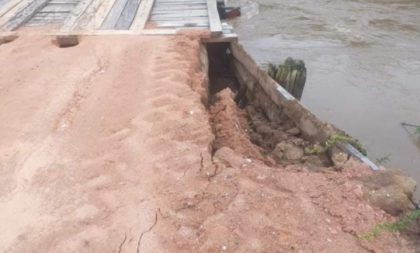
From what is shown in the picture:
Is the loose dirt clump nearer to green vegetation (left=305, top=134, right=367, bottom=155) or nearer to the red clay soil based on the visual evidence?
green vegetation (left=305, top=134, right=367, bottom=155)

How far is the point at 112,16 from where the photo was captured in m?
7.16

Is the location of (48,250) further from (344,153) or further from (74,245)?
(344,153)

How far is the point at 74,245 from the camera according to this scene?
2906mm

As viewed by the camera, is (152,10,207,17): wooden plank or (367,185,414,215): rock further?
(152,10,207,17): wooden plank

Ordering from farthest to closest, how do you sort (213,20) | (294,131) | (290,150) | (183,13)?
(183,13) < (213,20) < (294,131) < (290,150)

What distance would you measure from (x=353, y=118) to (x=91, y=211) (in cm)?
627

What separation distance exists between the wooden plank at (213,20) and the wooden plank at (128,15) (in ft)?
4.17

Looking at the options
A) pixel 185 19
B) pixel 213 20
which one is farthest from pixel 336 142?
pixel 185 19

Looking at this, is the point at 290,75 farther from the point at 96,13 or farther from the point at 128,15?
the point at 96,13

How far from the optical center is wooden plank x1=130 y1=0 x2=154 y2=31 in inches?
267

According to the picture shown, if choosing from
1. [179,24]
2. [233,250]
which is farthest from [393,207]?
[179,24]

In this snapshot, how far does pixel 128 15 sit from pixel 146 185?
4.54 m

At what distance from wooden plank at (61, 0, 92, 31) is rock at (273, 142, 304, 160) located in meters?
3.79

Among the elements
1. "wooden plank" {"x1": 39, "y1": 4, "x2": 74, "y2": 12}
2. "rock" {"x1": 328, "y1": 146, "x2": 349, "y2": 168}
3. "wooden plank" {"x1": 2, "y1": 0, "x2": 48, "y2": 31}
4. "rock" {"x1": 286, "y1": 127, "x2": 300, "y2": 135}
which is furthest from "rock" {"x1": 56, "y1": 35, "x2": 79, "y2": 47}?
"rock" {"x1": 328, "y1": 146, "x2": 349, "y2": 168}
